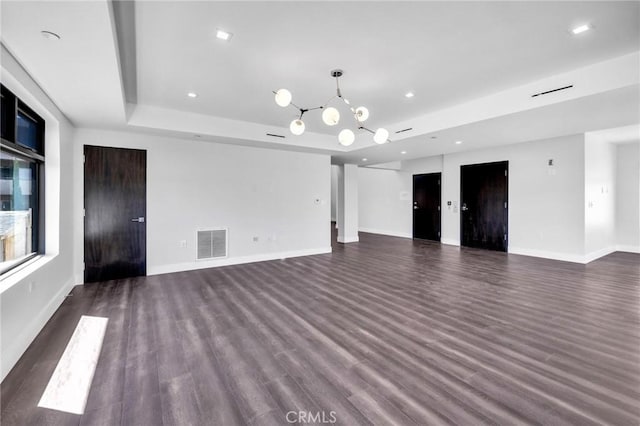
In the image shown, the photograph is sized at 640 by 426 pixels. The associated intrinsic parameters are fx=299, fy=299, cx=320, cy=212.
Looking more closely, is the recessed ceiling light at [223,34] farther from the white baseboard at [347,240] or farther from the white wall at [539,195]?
the white baseboard at [347,240]

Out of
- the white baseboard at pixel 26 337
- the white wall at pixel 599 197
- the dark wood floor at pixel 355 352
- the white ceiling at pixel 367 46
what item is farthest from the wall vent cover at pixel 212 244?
the white wall at pixel 599 197

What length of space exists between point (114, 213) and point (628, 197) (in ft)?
36.2

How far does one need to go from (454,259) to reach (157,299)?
5637 mm

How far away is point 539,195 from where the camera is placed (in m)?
6.61

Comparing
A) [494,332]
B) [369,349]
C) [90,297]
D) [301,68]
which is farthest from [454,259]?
A: [90,297]

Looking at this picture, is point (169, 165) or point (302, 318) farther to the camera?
point (169, 165)

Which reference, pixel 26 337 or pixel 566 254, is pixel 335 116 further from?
pixel 566 254

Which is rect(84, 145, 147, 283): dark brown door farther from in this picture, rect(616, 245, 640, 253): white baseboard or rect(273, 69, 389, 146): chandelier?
rect(616, 245, 640, 253): white baseboard

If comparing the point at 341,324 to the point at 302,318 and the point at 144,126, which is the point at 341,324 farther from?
the point at 144,126

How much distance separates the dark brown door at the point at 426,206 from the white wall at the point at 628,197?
161 inches

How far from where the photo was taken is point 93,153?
16.0 feet

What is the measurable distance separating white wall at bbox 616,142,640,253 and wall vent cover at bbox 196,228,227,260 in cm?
929

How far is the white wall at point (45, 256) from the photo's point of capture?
2432 millimetres

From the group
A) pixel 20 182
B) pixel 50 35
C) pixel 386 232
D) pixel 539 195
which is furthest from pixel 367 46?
pixel 386 232
